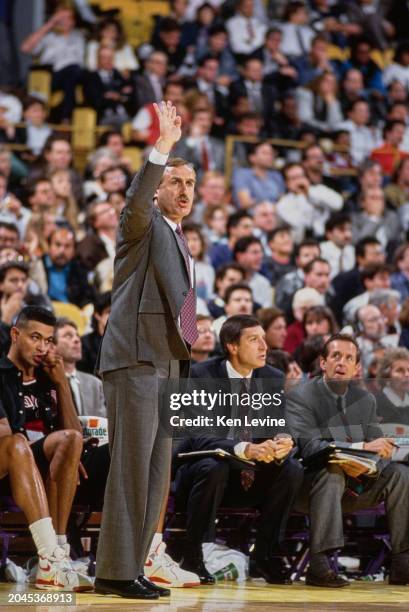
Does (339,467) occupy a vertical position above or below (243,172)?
below

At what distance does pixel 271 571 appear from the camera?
19.0 ft

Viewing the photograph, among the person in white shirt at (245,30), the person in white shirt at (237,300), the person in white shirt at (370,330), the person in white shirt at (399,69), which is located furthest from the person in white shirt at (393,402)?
the person in white shirt at (399,69)

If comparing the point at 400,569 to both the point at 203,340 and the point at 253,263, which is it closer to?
the point at 203,340

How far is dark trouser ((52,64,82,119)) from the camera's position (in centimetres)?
1234

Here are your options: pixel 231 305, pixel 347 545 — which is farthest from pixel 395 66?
pixel 347 545

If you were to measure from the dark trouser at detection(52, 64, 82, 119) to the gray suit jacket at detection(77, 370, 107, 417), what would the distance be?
6.15 meters

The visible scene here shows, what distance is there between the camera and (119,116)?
40.3 feet

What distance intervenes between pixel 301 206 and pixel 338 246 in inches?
37.8

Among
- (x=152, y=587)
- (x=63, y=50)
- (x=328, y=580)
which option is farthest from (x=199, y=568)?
(x=63, y=50)

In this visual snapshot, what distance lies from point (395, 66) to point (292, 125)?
2.46m

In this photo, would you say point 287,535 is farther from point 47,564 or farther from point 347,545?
point 47,564

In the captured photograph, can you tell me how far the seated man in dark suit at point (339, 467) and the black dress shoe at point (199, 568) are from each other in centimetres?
46

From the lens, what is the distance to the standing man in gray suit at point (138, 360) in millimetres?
4527

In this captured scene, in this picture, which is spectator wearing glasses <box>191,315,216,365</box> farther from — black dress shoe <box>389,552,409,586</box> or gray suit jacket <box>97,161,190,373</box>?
gray suit jacket <box>97,161,190,373</box>
